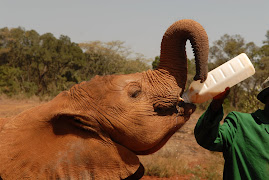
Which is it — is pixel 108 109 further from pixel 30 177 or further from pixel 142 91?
pixel 30 177

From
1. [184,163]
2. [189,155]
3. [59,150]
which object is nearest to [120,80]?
A: [59,150]

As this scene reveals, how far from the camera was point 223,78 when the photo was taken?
246 centimetres

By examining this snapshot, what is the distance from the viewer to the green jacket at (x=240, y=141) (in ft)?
7.41

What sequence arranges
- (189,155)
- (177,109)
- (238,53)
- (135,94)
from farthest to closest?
(238,53) < (189,155) < (177,109) < (135,94)

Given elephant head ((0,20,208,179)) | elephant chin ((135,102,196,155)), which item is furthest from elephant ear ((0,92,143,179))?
elephant chin ((135,102,196,155))

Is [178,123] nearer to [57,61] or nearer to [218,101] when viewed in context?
[218,101]

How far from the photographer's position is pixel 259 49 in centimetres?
2322

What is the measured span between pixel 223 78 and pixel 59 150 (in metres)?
1.44

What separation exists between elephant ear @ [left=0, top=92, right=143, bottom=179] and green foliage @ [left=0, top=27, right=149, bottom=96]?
2049cm

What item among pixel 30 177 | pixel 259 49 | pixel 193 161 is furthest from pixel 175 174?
pixel 259 49

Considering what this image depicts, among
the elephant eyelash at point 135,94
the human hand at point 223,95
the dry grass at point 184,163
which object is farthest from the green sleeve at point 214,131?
the dry grass at point 184,163

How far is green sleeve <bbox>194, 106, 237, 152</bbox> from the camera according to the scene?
2299mm

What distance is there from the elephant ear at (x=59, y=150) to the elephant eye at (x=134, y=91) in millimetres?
372

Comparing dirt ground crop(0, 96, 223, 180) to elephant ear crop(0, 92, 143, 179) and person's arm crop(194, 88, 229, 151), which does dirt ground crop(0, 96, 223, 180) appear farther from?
elephant ear crop(0, 92, 143, 179)
